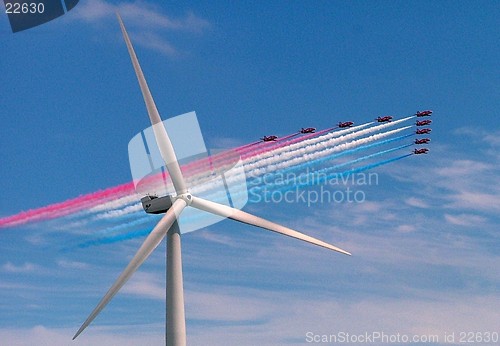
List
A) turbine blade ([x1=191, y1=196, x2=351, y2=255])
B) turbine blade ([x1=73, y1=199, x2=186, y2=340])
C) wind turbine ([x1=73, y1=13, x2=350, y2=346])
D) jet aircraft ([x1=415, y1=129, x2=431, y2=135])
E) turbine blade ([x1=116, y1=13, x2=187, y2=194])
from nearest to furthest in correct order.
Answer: turbine blade ([x1=73, y1=199, x2=186, y2=340]) → wind turbine ([x1=73, y1=13, x2=350, y2=346]) → turbine blade ([x1=116, y1=13, x2=187, y2=194]) → turbine blade ([x1=191, y1=196, x2=351, y2=255]) → jet aircraft ([x1=415, y1=129, x2=431, y2=135])

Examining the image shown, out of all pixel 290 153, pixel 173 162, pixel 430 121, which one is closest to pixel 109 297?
pixel 173 162

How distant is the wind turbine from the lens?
108850mm

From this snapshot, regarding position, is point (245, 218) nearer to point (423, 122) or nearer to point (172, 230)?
point (172, 230)

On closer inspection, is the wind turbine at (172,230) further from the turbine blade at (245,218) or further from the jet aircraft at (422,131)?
the jet aircraft at (422,131)

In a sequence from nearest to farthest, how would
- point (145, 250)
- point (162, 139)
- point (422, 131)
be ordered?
point (145, 250), point (162, 139), point (422, 131)

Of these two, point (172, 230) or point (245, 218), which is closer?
point (172, 230)

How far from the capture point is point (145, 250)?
109 metres

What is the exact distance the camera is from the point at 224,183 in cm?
13175

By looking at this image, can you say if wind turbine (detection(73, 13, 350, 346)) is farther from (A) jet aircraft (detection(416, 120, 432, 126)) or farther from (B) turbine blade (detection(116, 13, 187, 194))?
(A) jet aircraft (detection(416, 120, 432, 126))

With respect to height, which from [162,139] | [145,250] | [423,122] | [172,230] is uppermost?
[423,122]

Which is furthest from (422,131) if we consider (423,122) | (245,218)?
(245,218)

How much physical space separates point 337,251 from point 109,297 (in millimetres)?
32284

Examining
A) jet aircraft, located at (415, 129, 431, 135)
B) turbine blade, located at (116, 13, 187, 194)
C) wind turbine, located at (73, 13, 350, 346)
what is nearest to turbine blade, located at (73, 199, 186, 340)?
wind turbine, located at (73, 13, 350, 346)

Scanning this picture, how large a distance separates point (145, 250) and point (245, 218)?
50.6ft
